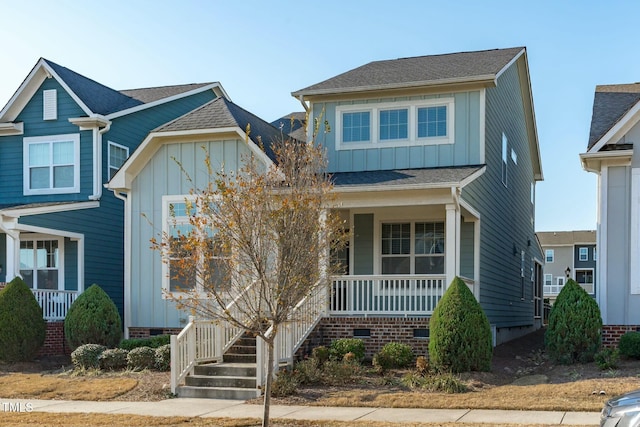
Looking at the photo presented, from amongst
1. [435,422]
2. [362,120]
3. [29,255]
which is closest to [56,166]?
[29,255]

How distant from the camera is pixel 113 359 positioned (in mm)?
16125

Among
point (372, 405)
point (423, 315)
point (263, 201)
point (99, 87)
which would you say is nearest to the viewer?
point (263, 201)

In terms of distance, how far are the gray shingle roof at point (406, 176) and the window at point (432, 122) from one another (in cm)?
102

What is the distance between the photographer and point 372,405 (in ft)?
39.5

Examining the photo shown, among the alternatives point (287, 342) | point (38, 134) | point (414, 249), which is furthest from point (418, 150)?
point (38, 134)

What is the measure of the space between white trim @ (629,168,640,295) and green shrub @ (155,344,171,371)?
982cm

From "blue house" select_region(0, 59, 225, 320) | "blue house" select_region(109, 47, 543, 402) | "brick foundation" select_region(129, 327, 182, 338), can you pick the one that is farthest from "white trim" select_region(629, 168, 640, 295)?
"blue house" select_region(0, 59, 225, 320)

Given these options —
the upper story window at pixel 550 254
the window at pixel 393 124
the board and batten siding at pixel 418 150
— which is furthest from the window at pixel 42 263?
the upper story window at pixel 550 254

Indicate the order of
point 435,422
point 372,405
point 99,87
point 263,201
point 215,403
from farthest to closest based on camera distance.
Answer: point 99,87, point 215,403, point 372,405, point 435,422, point 263,201

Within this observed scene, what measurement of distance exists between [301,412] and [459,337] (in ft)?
13.1

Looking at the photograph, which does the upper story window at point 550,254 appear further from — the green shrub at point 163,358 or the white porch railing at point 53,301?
the green shrub at point 163,358

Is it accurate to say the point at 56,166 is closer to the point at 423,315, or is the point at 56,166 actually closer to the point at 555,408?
the point at 423,315

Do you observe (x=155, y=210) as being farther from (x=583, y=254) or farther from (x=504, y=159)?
(x=583, y=254)

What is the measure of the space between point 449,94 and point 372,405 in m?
9.08
